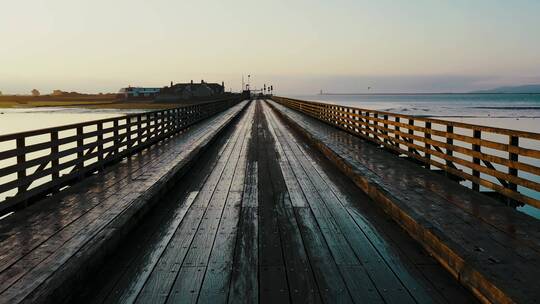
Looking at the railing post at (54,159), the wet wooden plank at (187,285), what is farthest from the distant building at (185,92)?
the wet wooden plank at (187,285)

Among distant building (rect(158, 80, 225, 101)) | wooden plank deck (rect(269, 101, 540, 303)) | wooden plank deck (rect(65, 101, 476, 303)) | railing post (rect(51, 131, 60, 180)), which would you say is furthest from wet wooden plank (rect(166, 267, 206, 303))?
distant building (rect(158, 80, 225, 101))

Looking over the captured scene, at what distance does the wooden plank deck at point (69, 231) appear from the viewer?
399cm

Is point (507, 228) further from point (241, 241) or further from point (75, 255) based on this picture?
point (75, 255)

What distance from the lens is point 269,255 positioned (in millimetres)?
5262

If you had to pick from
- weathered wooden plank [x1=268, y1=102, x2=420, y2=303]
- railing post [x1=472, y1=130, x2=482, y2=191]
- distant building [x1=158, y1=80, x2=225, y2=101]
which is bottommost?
weathered wooden plank [x1=268, y1=102, x2=420, y2=303]

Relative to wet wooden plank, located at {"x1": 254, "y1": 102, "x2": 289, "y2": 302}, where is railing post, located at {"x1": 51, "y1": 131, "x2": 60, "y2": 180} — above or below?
above

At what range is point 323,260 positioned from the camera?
16.8 feet

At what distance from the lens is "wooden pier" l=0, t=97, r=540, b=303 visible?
421 cm

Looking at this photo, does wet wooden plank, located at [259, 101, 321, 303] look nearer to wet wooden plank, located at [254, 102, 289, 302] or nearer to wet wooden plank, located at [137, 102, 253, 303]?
wet wooden plank, located at [254, 102, 289, 302]

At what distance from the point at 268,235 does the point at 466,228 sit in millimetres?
2412

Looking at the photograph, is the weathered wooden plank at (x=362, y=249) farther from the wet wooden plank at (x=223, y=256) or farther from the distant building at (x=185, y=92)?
the distant building at (x=185, y=92)

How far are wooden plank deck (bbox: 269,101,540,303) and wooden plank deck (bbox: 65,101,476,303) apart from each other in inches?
7.6

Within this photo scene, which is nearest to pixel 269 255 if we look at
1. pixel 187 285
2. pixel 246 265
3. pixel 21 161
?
pixel 246 265

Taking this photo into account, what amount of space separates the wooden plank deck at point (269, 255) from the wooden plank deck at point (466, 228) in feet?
0.64
